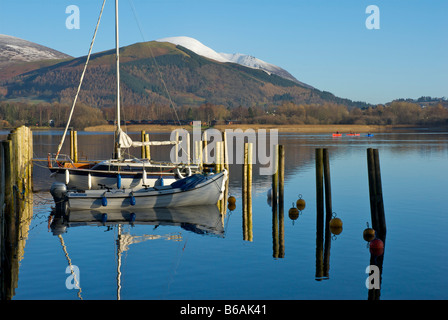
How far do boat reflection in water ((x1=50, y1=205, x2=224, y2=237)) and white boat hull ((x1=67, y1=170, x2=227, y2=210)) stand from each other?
329mm

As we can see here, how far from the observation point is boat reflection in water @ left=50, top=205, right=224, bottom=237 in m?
28.0

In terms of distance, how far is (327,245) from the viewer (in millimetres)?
23859

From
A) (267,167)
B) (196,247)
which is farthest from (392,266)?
(267,167)

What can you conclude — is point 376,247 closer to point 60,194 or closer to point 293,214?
point 293,214

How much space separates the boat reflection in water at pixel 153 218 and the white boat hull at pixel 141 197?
0.33 metres

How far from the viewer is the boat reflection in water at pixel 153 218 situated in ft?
91.8

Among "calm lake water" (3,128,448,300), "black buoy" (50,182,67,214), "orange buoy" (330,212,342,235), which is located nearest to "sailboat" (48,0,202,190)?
"calm lake water" (3,128,448,300)

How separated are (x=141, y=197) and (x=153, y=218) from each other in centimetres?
176

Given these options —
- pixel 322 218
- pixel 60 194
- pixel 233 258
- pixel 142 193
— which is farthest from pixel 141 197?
pixel 233 258

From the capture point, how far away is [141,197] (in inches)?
1220

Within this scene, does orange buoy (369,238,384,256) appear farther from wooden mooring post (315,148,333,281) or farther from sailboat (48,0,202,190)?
sailboat (48,0,202,190)
